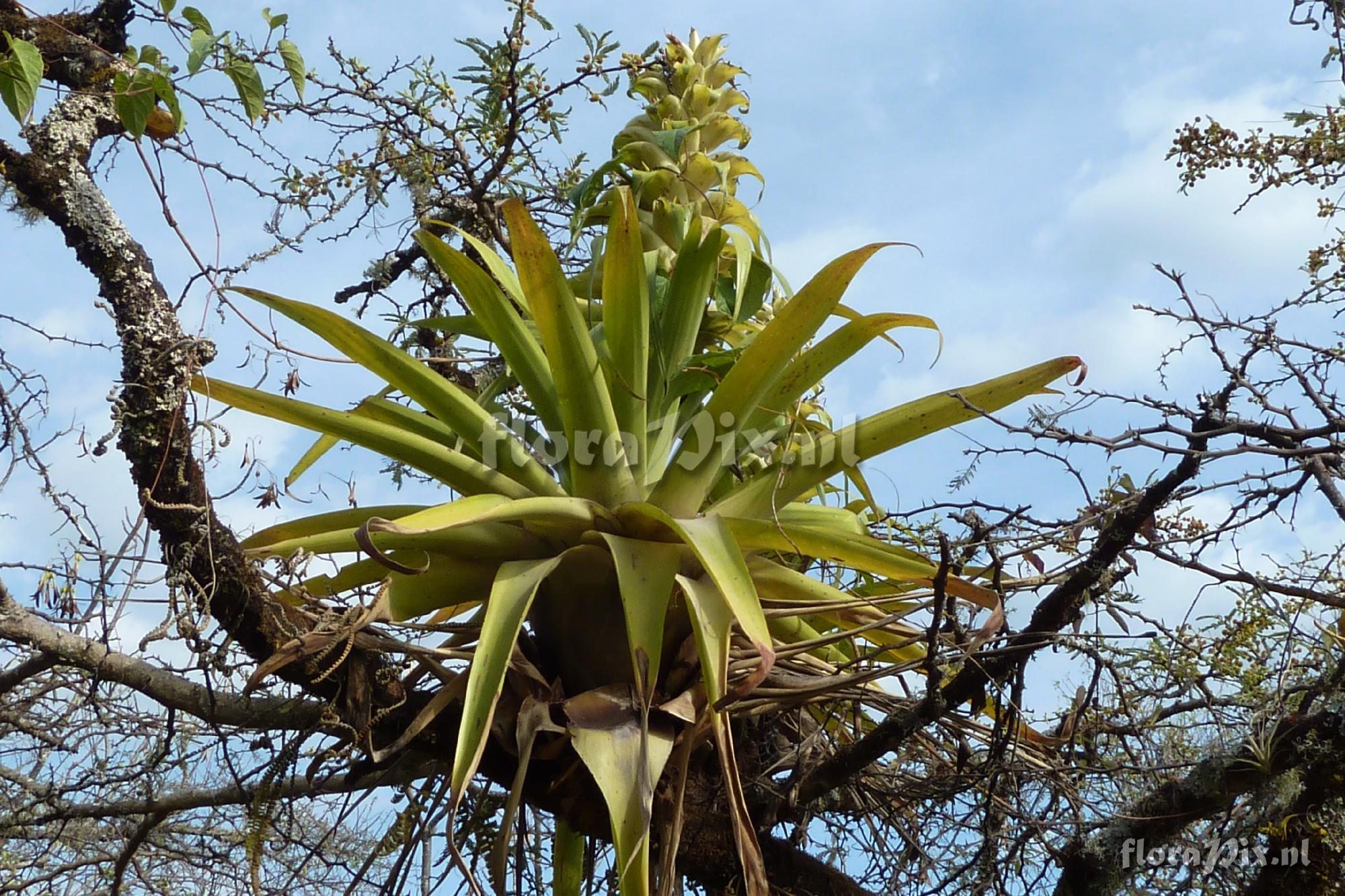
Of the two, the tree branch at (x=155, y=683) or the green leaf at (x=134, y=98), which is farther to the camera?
the tree branch at (x=155, y=683)

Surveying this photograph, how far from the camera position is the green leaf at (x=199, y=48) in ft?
5.22

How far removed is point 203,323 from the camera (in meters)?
1.72

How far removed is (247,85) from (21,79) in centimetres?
33

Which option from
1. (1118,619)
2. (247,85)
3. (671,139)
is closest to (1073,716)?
(1118,619)

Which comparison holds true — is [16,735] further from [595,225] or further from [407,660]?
[595,225]

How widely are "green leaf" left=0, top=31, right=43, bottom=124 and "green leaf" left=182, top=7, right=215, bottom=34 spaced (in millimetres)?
304

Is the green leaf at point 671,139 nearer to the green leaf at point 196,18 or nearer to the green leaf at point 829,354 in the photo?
the green leaf at point 829,354


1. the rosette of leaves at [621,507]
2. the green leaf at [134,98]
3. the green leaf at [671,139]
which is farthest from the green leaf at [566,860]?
the green leaf at [134,98]

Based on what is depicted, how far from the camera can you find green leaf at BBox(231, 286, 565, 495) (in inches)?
69.9

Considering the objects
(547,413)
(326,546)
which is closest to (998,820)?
(547,413)

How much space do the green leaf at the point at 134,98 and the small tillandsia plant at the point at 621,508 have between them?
281 millimetres

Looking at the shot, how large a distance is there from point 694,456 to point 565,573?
26cm

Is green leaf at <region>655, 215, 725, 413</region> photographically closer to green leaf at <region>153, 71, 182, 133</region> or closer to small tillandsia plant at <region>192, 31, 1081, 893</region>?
small tillandsia plant at <region>192, 31, 1081, 893</region>

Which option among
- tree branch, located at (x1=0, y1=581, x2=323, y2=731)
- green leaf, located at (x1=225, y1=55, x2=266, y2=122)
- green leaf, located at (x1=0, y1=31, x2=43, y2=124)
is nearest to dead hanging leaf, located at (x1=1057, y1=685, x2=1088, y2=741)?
tree branch, located at (x1=0, y1=581, x2=323, y2=731)
